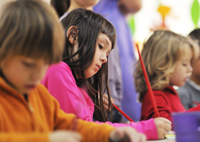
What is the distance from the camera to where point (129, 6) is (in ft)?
5.21

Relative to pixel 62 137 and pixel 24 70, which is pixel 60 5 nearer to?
pixel 24 70

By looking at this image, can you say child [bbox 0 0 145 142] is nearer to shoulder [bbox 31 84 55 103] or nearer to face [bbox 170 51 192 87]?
shoulder [bbox 31 84 55 103]

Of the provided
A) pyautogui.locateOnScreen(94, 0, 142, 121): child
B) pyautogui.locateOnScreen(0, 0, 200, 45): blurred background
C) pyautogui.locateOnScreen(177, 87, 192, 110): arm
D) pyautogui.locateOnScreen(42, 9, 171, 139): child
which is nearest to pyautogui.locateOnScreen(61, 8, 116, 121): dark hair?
pyautogui.locateOnScreen(42, 9, 171, 139): child

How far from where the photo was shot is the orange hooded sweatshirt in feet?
1.57

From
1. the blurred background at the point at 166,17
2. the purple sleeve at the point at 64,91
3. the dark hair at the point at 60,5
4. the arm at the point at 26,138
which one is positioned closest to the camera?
the arm at the point at 26,138

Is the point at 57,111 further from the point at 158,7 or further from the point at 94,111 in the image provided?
the point at 158,7

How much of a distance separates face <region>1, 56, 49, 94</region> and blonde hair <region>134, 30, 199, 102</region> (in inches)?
31.8

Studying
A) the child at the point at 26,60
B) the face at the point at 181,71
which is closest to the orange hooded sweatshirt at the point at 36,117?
the child at the point at 26,60

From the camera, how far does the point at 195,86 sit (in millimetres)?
1624

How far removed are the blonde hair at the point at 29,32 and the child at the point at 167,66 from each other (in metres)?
0.77

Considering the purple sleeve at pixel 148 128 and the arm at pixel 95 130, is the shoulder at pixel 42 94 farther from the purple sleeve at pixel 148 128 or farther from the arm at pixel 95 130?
the purple sleeve at pixel 148 128

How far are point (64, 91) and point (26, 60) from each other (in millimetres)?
289

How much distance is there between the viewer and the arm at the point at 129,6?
1.56 meters

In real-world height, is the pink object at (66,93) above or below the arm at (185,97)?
above
